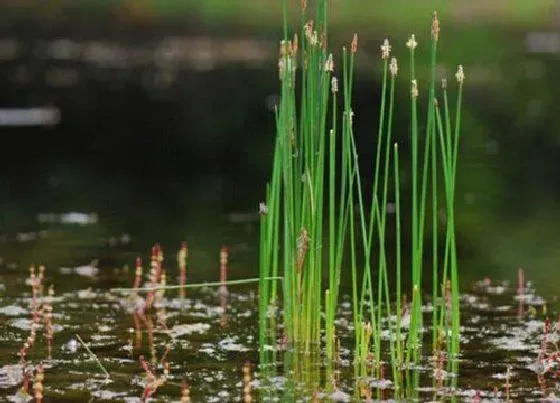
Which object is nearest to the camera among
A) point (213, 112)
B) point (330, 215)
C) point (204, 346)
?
point (330, 215)

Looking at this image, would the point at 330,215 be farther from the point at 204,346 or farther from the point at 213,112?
the point at 213,112

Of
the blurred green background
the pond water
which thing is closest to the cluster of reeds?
the pond water

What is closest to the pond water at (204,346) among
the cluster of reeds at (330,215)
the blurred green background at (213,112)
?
the cluster of reeds at (330,215)

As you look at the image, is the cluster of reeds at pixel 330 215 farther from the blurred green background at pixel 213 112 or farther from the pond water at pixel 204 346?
the blurred green background at pixel 213 112

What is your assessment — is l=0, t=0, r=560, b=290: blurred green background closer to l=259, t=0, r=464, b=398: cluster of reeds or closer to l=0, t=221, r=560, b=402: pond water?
l=0, t=221, r=560, b=402: pond water

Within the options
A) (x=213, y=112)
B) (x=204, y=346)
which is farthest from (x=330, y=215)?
(x=213, y=112)

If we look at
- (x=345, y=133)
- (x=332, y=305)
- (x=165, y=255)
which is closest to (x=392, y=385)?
(x=332, y=305)
